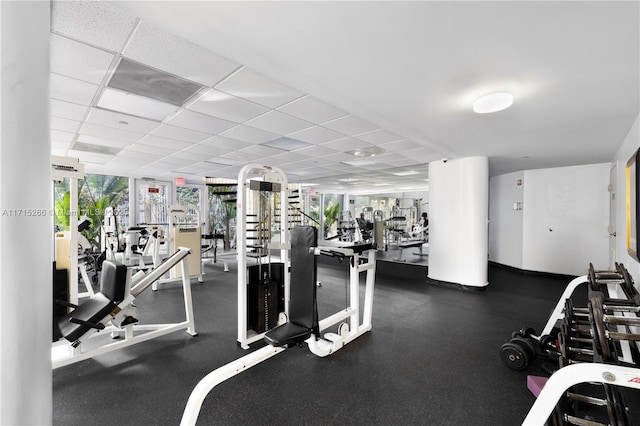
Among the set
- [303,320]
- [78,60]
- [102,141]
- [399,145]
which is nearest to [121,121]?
[102,141]

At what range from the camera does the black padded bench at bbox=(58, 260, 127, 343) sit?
2109 millimetres

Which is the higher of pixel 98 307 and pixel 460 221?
pixel 460 221

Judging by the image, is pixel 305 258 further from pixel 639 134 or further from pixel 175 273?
pixel 175 273

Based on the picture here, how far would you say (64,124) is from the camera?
3.57 m

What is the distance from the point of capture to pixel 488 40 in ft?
5.59

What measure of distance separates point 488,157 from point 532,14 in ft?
13.1

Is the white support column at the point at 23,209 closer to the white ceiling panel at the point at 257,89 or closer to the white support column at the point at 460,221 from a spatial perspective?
the white ceiling panel at the point at 257,89

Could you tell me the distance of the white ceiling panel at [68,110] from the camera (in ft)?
9.61

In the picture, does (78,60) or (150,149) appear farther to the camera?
(150,149)

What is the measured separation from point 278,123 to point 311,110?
0.63m

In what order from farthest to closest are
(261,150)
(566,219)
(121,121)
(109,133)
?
(566,219) → (261,150) → (109,133) → (121,121)

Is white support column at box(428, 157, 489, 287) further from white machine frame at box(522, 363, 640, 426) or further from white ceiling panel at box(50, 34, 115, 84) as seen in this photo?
white ceiling panel at box(50, 34, 115, 84)

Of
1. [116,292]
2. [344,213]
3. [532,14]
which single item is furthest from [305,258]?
[344,213]

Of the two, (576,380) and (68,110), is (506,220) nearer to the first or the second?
(576,380)
